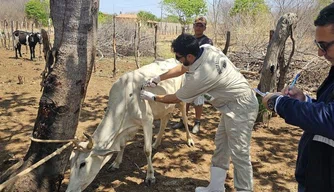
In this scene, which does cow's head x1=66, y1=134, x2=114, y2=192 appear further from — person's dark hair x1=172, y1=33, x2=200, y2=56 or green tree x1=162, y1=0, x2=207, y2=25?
green tree x1=162, y1=0, x2=207, y2=25

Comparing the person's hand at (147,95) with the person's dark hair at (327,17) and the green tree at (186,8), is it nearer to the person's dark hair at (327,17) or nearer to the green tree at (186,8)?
the person's dark hair at (327,17)

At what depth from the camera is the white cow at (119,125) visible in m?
3.42

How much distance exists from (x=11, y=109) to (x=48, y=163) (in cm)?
421

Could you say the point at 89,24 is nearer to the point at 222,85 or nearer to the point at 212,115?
the point at 222,85

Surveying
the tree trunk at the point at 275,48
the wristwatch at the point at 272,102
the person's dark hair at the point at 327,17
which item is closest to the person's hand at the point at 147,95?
the wristwatch at the point at 272,102

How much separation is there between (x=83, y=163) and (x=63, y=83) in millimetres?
Result: 911

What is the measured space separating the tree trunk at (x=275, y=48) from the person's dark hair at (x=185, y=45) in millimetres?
3383

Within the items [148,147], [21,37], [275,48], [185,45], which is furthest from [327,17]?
[21,37]

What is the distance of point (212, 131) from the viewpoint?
245 inches

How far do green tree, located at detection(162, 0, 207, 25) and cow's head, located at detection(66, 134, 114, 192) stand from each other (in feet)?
138

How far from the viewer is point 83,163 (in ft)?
11.2

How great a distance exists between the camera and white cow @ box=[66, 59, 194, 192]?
11.2 ft

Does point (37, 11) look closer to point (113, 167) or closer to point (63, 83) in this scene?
point (113, 167)

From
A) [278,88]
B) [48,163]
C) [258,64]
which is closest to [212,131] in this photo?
[278,88]
